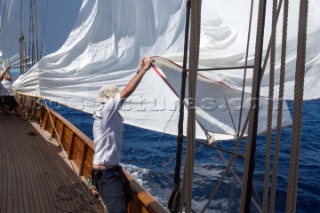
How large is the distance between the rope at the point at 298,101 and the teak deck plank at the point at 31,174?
2.31 m

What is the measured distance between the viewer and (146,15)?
11.1ft

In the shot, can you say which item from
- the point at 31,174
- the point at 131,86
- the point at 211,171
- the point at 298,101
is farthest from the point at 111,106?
the point at 211,171

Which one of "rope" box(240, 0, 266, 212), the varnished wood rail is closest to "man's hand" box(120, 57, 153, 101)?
"rope" box(240, 0, 266, 212)

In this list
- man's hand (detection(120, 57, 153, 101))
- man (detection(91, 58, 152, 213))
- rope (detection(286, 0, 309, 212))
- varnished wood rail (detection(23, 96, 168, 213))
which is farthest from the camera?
varnished wood rail (detection(23, 96, 168, 213))

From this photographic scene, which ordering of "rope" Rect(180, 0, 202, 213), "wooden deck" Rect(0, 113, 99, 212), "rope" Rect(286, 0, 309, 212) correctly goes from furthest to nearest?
"wooden deck" Rect(0, 113, 99, 212) → "rope" Rect(180, 0, 202, 213) → "rope" Rect(286, 0, 309, 212)

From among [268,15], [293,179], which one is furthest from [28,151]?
[293,179]

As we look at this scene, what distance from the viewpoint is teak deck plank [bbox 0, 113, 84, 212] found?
10.8 feet

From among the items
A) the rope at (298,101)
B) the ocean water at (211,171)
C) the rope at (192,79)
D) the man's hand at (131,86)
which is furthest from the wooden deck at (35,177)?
the rope at (298,101)

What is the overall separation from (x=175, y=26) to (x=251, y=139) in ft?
6.29

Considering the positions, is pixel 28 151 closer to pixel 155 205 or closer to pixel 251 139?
pixel 155 205

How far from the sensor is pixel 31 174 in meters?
4.15

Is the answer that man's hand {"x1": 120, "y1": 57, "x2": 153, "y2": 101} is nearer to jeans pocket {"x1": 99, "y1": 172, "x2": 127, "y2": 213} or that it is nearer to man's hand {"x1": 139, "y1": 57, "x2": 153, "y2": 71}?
man's hand {"x1": 139, "y1": 57, "x2": 153, "y2": 71}

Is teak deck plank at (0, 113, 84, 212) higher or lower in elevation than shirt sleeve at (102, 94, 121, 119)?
lower

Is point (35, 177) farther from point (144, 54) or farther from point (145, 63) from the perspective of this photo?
point (145, 63)
